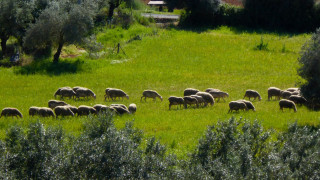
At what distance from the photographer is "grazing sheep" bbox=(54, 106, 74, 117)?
86.5 ft

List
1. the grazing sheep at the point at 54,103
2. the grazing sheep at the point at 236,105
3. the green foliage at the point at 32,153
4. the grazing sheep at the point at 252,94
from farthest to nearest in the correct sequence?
1. the grazing sheep at the point at 252,94
2. the grazing sheep at the point at 54,103
3. the grazing sheep at the point at 236,105
4. the green foliage at the point at 32,153

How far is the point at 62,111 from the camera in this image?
86.6ft

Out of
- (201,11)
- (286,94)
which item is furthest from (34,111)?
(201,11)

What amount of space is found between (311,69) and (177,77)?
16.2 m

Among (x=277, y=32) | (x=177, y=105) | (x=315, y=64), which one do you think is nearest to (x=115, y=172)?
(x=315, y=64)

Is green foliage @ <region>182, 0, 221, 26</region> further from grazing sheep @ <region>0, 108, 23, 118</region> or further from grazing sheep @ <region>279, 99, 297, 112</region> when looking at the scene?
grazing sheep @ <region>0, 108, 23, 118</region>

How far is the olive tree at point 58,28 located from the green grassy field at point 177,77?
7.38 ft

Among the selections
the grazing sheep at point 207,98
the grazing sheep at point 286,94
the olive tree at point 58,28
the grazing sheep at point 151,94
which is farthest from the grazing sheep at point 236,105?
the olive tree at point 58,28

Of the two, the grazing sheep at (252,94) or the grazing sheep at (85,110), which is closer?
the grazing sheep at (85,110)

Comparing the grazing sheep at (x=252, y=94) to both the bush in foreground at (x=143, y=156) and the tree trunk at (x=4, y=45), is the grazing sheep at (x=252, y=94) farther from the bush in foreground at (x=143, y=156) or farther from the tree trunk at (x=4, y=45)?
the tree trunk at (x=4, y=45)

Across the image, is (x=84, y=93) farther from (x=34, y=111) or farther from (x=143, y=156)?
(x=143, y=156)

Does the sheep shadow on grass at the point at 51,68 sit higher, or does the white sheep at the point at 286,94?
the white sheep at the point at 286,94

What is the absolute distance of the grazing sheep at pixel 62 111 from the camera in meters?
26.4

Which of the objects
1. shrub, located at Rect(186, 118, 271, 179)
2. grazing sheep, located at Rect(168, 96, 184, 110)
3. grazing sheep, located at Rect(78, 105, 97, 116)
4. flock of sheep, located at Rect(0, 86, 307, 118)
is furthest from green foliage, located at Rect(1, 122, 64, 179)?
grazing sheep, located at Rect(168, 96, 184, 110)
